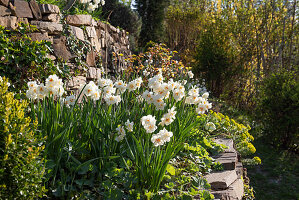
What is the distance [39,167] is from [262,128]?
5141 millimetres

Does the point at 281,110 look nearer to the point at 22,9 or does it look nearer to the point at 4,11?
the point at 22,9

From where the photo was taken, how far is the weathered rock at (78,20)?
16.2 feet

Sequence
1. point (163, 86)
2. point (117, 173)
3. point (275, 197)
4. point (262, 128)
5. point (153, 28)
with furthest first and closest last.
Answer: point (153, 28)
point (262, 128)
point (275, 197)
point (163, 86)
point (117, 173)

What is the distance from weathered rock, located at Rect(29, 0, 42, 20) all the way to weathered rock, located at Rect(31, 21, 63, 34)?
0.38 feet

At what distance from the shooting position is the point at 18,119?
62.6 inches

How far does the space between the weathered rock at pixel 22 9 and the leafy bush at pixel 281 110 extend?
446 cm

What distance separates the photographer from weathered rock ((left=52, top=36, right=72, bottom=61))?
14.4ft

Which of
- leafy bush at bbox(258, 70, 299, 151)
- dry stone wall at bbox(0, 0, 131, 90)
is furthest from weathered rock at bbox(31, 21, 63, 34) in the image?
leafy bush at bbox(258, 70, 299, 151)

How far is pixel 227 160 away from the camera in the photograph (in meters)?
2.88

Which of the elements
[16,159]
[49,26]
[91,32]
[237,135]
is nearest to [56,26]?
[49,26]

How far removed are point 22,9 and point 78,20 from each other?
1.23m

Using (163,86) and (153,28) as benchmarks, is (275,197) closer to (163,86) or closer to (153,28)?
(163,86)

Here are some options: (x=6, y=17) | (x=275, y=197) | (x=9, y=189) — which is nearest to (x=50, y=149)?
(x=9, y=189)

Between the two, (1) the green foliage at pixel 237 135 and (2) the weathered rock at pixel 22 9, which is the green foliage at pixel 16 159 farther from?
(2) the weathered rock at pixel 22 9
